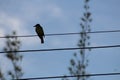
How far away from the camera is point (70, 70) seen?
20906 millimetres

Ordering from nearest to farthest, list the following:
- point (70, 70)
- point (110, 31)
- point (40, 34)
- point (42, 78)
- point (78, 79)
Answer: point (42, 78) → point (110, 31) → point (40, 34) → point (78, 79) → point (70, 70)

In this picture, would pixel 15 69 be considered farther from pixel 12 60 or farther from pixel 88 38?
pixel 88 38

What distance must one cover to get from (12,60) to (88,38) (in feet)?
10.8

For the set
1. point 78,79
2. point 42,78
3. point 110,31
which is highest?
point 110,31

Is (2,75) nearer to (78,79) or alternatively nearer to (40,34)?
(78,79)

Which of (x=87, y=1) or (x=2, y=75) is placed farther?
(x=87, y=1)

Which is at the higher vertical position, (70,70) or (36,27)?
(36,27)

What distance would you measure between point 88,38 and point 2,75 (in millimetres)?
4115

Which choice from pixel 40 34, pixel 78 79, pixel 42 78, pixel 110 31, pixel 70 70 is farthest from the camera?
pixel 70 70

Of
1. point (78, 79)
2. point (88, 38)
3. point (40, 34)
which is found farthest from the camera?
point (88, 38)

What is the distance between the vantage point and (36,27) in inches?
628

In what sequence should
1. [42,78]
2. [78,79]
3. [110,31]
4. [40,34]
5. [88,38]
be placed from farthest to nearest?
[88,38] < [78,79] < [40,34] < [110,31] < [42,78]

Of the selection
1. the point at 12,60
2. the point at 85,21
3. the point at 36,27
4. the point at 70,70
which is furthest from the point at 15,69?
the point at 36,27

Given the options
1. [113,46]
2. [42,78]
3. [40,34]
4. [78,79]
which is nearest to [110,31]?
[113,46]
